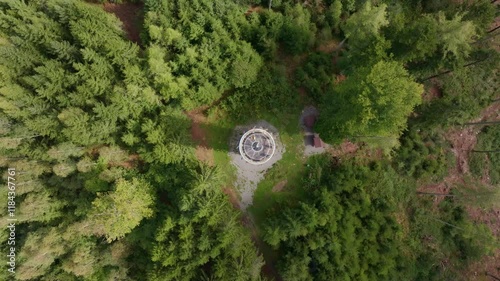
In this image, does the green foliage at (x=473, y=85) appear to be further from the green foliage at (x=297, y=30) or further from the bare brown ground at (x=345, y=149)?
the green foliage at (x=297, y=30)

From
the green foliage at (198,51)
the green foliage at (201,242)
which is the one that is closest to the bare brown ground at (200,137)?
the green foliage at (198,51)

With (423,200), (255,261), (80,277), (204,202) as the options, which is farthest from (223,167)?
(423,200)

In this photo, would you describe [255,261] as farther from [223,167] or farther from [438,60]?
[438,60]

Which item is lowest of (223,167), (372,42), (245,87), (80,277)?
(80,277)

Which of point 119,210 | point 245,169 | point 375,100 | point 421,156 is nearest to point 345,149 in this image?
point 421,156

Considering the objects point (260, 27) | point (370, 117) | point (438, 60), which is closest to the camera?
point (370, 117)

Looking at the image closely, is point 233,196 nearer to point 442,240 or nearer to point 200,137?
point 200,137

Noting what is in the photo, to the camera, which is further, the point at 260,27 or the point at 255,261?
the point at 260,27

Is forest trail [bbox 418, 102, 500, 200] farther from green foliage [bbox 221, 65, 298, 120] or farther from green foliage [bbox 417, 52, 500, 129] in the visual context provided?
green foliage [bbox 221, 65, 298, 120]
